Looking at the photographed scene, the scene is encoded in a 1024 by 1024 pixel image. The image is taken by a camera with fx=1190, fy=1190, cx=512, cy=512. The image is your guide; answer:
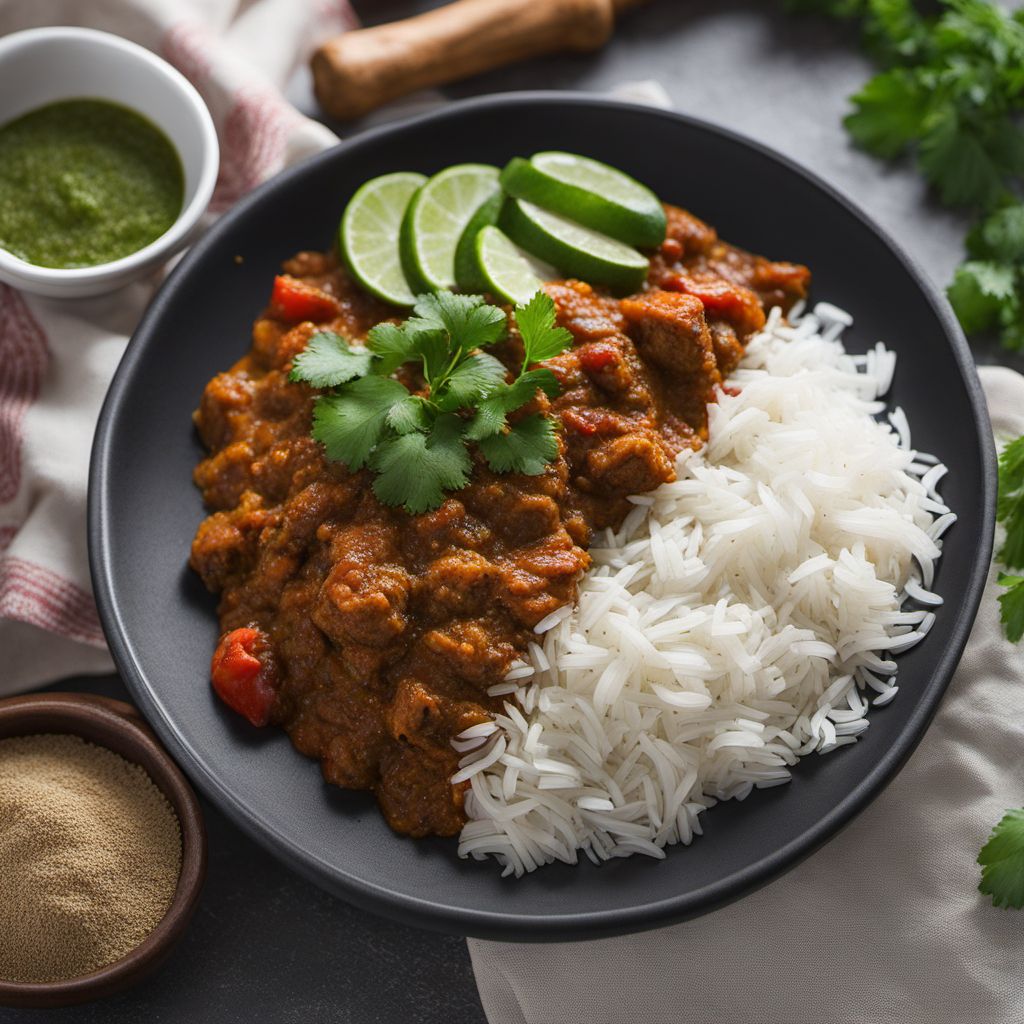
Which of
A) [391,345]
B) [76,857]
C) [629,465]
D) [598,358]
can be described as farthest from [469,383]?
[76,857]

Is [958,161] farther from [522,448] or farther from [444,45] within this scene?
[522,448]

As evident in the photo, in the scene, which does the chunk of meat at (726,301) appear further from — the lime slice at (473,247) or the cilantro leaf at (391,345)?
the cilantro leaf at (391,345)

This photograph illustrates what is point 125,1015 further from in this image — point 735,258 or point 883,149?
point 883,149

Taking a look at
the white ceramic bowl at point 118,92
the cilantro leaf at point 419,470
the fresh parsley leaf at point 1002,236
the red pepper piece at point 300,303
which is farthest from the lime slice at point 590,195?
the fresh parsley leaf at point 1002,236

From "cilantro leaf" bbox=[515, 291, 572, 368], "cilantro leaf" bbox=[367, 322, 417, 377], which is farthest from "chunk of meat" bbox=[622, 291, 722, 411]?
"cilantro leaf" bbox=[367, 322, 417, 377]

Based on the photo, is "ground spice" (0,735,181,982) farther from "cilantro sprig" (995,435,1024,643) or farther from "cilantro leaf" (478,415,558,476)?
"cilantro sprig" (995,435,1024,643)
